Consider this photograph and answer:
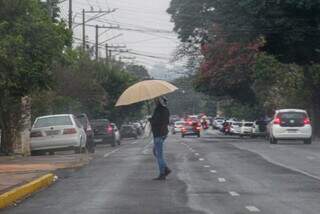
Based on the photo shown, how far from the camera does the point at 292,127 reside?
41.9 m

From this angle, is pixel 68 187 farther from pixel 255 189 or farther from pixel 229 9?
pixel 229 9

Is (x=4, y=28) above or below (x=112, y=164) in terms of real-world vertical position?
above

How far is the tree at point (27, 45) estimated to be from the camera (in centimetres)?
→ 2441

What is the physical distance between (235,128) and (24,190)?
58445 millimetres

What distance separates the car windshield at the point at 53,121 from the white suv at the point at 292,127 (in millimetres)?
13197

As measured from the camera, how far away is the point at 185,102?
171 m

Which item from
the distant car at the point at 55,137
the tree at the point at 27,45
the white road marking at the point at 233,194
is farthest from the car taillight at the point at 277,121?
the white road marking at the point at 233,194

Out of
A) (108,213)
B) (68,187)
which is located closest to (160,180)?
(68,187)

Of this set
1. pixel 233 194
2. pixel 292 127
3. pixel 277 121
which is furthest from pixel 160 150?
pixel 277 121

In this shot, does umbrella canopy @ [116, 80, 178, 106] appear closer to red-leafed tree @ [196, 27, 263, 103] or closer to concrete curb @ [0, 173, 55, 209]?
concrete curb @ [0, 173, 55, 209]

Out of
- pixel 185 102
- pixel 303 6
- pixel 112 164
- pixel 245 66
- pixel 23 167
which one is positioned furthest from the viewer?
pixel 185 102

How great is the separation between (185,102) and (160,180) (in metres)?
152

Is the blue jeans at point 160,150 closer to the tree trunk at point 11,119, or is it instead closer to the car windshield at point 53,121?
the car windshield at point 53,121

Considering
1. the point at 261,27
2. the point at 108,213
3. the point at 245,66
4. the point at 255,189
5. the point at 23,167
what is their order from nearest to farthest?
the point at 108,213
the point at 255,189
the point at 23,167
the point at 261,27
the point at 245,66
